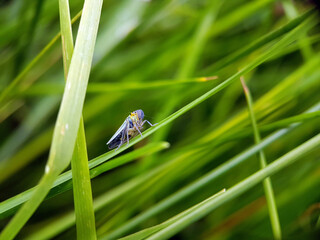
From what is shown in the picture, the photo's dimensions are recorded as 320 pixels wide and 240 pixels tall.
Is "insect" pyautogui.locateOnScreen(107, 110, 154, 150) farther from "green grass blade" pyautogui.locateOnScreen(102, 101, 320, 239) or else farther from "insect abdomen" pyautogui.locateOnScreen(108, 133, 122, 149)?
"green grass blade" pyautogui.locateOnScreen(102, 101, 320, 239)

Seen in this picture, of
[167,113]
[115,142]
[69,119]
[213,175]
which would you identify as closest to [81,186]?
[69,119]

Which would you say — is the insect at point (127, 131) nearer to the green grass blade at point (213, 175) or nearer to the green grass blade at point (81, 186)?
the green grass blade at point (213, 175)

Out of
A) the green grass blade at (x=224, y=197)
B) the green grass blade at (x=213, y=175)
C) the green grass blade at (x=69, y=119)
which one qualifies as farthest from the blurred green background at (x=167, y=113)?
the green grass blade at (x=69, y=119)

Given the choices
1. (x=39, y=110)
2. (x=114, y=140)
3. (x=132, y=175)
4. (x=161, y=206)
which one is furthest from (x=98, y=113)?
(x=161, y=206)

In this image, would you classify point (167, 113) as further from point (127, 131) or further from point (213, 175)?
point (213, 175)

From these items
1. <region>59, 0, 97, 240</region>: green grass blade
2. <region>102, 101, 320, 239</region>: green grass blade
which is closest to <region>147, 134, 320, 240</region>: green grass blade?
<region>59, 0, 97, 240</region>: green grass blade

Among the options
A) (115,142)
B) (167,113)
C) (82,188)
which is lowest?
(82,188)

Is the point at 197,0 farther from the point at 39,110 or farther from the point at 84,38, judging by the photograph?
the point at 84,38
